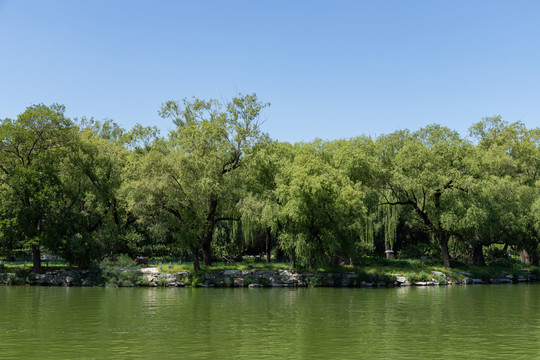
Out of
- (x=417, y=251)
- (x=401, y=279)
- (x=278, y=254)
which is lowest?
(x=401, y=279)

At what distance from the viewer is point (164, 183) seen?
138 feet

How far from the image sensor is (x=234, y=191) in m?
42.8

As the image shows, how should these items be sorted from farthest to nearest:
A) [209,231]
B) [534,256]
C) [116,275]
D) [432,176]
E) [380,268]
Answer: [534,256] → [432,176] → [380,268] → [209,231] → [116,275]

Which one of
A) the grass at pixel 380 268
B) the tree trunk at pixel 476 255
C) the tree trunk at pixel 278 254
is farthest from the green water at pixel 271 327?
the tree trunk at pixel 278 254

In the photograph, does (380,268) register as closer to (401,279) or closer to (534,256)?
(401,279)

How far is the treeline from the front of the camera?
4175cm

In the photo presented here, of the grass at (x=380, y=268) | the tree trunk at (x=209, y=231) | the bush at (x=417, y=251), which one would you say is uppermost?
the tree trunk at (x=209, y=231)

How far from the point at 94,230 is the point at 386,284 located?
1149 inches

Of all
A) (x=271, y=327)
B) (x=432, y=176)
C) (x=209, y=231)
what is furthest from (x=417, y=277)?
(x=271, y=327)

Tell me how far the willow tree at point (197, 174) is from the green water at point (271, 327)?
12353 mm

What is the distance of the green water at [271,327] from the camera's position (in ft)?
48.4

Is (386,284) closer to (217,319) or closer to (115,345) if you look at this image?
(217,319)

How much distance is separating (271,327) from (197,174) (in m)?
25.3

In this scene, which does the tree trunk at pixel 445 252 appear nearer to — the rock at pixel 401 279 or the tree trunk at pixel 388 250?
the tree trunk at pixel 388 250
